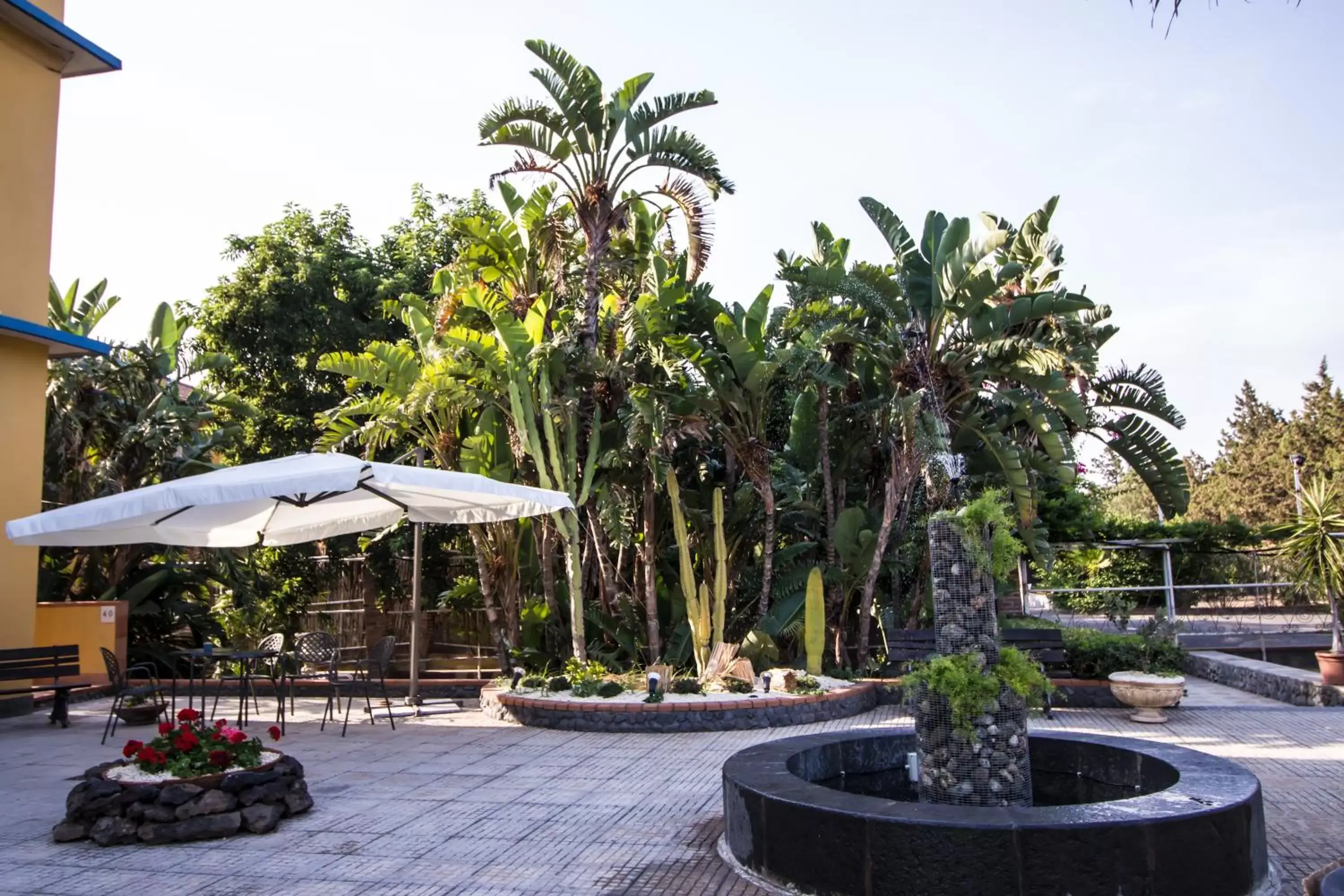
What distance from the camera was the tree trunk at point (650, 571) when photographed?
12.7 metres

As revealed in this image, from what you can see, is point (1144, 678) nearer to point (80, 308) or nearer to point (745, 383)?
point (745, 383)

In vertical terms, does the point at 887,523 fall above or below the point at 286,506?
below

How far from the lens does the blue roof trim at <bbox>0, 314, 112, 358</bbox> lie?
39.5 ft

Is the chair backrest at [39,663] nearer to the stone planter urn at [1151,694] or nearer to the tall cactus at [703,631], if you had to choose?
the tall cactus at [703,631]

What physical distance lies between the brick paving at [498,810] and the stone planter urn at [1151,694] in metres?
0.23

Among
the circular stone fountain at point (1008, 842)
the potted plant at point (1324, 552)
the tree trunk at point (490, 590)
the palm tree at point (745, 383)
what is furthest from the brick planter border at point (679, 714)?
the potted plant at point (1324, 552)

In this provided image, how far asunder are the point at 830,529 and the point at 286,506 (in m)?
7.00

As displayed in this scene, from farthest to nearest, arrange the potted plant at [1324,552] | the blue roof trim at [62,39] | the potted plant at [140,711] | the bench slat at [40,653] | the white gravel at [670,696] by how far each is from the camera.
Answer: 1. the blue roof trim at [62,39]
2. the potted plant at [1324,552]
3. the bench slat at [40,653]
4. the white gravel at [670,696]
5. the potted plant at [140,711]

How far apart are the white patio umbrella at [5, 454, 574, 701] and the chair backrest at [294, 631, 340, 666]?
45.3 inches

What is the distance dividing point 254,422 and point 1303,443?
44023 mm

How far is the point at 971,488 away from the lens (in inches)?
591

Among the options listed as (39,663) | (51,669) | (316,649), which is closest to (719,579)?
(316,649)

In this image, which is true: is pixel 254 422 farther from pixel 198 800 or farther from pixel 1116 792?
pixel 1116 792

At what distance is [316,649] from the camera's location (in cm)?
1110
